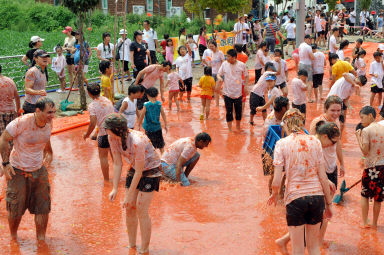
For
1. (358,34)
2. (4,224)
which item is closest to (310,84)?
(4,224)

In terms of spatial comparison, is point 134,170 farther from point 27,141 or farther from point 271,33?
point 271,33

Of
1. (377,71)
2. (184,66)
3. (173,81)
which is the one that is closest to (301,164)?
(173,81)

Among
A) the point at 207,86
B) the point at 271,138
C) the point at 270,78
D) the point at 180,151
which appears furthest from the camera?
the point at 207,86

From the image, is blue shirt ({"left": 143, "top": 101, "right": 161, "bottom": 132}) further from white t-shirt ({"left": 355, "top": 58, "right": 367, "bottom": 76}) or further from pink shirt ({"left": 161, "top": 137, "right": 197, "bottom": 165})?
white t-shirt ({"left": 355, "top": 58, "right": 367, "bottom": 76})

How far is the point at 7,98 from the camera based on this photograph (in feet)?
28.6

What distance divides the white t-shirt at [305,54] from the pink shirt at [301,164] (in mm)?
9826

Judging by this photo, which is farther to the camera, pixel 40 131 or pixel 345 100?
pixel 345 100

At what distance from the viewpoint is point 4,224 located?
708 cm

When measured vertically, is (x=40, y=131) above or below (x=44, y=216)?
above

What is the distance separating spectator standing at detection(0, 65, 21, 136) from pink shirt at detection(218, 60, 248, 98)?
4713 mm

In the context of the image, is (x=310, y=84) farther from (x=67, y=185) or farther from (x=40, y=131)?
(x=40, y=131)

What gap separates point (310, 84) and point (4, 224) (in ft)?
33.4

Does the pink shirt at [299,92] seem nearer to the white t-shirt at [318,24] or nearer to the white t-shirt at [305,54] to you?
the white t-shirt at [305,54]

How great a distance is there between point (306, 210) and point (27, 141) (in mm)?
3203
